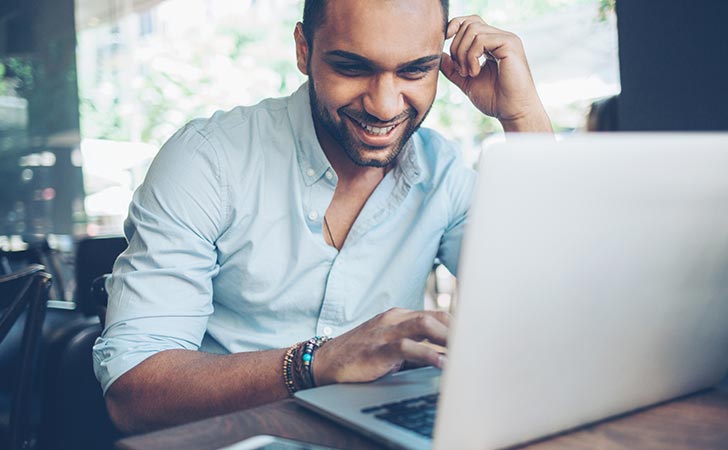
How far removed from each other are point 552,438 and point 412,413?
0.49ft

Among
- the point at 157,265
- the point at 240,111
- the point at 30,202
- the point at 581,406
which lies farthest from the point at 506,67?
the point at 30,202

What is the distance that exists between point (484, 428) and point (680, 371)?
1.08 ft

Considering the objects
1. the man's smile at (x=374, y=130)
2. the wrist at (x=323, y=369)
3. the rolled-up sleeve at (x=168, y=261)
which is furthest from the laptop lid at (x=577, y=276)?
the man's smile at (x=374, y=130)

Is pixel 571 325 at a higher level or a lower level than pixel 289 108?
lower

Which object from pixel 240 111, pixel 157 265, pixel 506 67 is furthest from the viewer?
pixel 506 67

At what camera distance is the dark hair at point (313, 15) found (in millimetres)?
1445

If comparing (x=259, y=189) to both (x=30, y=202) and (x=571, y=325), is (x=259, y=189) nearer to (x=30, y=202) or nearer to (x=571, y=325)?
(x=571, y=325)

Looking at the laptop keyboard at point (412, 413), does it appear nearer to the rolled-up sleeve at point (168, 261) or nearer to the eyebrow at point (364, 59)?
the rolled-up sleeve at point (168, 261)

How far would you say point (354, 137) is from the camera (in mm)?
1463

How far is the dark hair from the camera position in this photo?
1.45 meters

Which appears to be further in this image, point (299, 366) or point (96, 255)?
point (96, 255)

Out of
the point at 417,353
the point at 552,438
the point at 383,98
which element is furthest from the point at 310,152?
the point at 552,438

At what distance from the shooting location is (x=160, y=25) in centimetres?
614

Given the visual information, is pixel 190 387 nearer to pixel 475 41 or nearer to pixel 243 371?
pixel 243 371
